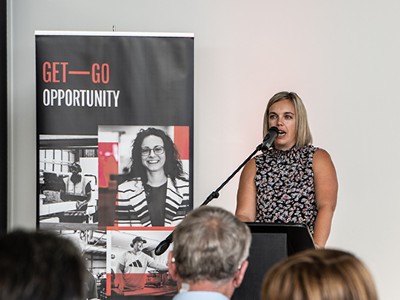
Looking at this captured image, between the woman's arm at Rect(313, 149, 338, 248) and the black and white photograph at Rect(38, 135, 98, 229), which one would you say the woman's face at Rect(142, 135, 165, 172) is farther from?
the woman's arm at Rect(313, 149, 338, 248)

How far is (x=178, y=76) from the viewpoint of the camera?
4.67m

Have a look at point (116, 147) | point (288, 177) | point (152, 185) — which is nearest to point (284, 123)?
point (288, 177)

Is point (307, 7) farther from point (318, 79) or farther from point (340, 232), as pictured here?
point (340, 232)

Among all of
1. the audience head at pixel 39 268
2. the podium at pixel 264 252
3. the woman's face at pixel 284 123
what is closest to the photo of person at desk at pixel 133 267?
the woman's face at pixel 284 123

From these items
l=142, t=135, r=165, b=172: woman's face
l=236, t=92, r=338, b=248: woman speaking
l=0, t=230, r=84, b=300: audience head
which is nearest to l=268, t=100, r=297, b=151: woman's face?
l=236, t=92, r=338, b=248: woman speaking

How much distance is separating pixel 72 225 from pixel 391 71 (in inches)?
95.6

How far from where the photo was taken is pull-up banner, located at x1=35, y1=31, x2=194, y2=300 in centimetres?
463

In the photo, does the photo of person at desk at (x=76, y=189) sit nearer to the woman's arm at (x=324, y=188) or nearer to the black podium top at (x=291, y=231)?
the woman's arm at (x=324, y=188)

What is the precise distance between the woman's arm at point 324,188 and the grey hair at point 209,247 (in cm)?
166

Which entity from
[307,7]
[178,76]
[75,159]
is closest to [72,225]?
[75,159]

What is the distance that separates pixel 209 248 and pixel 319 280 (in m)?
0.82

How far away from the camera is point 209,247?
2242 millimetres

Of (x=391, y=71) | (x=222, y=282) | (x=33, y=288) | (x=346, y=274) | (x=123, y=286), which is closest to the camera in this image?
(x=33, y=288)

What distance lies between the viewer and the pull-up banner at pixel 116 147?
15.2ft
